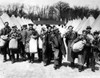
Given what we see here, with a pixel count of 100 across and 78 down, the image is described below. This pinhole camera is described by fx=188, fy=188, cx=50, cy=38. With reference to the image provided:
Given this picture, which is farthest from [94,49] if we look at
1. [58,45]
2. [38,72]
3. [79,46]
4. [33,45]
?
[33,45]

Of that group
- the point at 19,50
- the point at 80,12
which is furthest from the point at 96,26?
the point at 80,12

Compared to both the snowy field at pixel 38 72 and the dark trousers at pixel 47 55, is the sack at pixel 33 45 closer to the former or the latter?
the dark trousers at pixel 47 55

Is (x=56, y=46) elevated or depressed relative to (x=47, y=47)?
elevated

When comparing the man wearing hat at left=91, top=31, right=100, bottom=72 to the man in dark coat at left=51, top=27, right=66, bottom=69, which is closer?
the man wearing hat at left=91, top=31, right=100, bottom=72

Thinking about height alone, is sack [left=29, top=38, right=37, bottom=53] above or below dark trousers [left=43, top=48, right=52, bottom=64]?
above

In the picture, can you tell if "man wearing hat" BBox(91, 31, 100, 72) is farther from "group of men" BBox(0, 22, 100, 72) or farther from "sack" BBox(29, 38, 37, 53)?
"sack" BBox(29, 38, 37, 53)

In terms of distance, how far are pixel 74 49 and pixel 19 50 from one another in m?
2.87

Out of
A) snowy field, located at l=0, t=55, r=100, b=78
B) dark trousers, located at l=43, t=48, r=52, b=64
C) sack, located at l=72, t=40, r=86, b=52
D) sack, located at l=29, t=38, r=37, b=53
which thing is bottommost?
snowy field, located at l=0, t=55, r=100, b=78

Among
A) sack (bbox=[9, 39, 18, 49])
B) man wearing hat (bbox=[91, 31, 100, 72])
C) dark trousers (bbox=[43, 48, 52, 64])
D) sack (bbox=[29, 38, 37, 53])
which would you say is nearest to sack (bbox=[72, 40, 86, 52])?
man wearing hat (bbox=[91, 31, 100, 72])

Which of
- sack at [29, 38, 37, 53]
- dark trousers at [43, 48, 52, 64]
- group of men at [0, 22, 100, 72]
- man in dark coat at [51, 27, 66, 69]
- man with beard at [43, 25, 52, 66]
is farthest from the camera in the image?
sack at [29, 38, 37, 53]

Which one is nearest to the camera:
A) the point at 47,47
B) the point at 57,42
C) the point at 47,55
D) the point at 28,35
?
the point at 57,42

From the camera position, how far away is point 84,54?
6859 mm

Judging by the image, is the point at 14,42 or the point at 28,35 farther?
the point at 28,35

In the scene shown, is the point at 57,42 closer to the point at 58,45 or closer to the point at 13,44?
the point at 58,45
